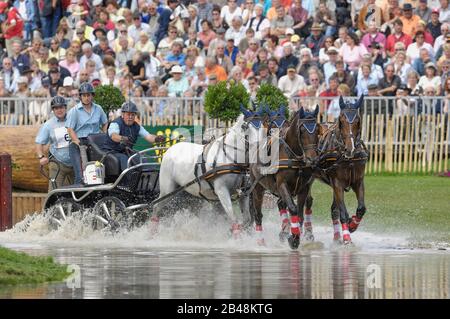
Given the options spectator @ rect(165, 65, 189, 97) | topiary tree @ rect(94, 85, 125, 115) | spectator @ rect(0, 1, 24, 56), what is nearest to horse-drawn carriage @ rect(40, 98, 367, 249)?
topiary tree @ rect(94, 85, 125, 115)

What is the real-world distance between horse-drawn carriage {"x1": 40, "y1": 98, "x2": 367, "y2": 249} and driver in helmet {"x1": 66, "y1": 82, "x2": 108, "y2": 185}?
0.23 metres

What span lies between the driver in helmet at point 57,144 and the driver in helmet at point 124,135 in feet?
3.55

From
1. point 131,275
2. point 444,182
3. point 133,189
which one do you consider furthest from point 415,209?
point 131,275

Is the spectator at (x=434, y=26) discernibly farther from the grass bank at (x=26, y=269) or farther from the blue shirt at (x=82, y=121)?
the grass bank at (x=26, y=269)

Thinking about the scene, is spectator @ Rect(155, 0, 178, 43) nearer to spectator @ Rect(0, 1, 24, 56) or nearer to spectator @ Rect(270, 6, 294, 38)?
spectator @ Rect(270, 6, 294, 38)

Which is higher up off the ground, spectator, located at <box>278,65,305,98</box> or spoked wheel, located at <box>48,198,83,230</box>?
spectator, located at <box>278,65,305,98</box>

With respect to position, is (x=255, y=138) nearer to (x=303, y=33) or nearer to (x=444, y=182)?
(x=444, y=182)

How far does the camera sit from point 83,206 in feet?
70.4

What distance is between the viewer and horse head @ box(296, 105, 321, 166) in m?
18.6

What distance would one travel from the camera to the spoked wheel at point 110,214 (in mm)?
20766

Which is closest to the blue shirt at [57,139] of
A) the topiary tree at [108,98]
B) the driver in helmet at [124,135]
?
the driver in helmet at [124,135]

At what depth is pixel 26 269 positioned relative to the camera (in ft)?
49.3

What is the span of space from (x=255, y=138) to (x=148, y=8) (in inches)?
552

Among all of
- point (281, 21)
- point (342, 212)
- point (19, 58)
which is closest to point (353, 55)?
point (281, 21)
